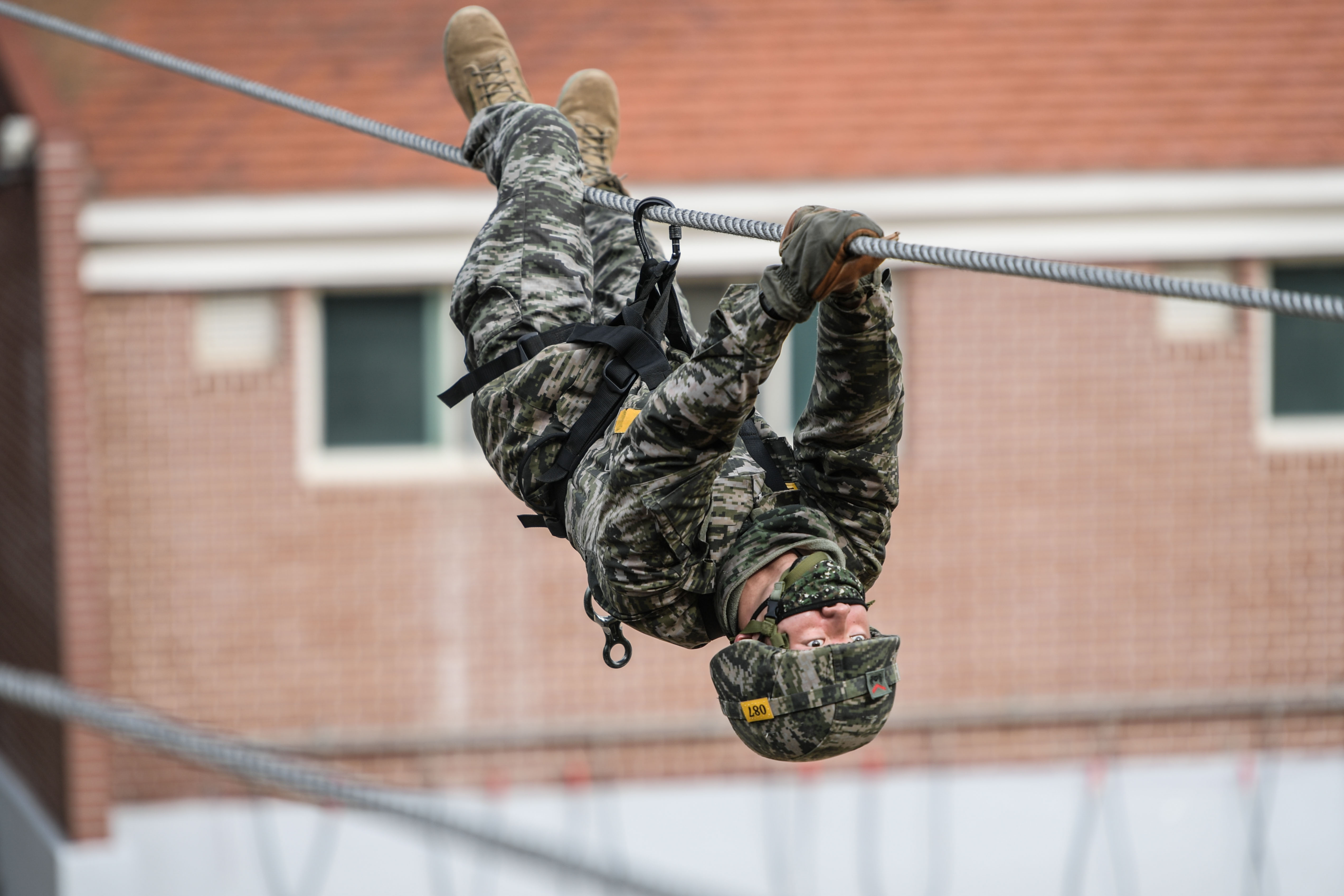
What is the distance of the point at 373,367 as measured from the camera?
8.41m

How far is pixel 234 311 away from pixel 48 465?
140 centimetres

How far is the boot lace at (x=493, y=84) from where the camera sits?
396cm

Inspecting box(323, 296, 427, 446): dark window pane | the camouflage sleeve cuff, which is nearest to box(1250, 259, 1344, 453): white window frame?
box(323, 296, 427, 446): dark window pane

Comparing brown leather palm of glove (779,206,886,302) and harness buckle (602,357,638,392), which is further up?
brown leather palm of glove (779,206,886,302)

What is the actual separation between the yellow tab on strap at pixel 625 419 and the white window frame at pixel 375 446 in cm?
549

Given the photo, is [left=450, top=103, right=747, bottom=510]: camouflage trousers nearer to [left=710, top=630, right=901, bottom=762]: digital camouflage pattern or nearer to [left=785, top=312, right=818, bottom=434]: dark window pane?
[left=710, top=630, right=901, bottom=762]: digital camouflage pattern

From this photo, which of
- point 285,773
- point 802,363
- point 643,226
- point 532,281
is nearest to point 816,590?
point 643,226

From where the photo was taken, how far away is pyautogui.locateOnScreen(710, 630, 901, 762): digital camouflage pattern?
263cm

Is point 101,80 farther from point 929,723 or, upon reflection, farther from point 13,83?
point 929,723

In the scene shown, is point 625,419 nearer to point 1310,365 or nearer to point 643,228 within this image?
point 643,228

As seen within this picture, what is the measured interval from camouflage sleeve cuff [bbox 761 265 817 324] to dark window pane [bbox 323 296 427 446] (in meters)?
6.30

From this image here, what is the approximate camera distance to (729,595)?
2787 millimetres

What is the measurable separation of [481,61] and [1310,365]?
21.8 ft

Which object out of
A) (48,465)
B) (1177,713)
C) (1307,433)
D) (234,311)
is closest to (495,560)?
(234,311)
